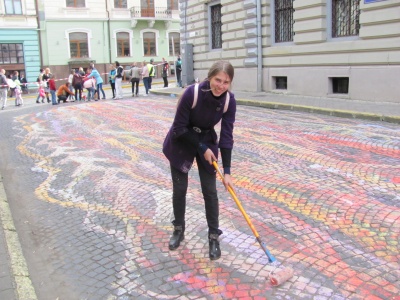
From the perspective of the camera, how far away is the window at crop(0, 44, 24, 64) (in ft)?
107

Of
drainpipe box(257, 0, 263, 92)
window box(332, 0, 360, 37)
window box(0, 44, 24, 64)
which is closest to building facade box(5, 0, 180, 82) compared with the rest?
window box(0, 44, 24, 64)

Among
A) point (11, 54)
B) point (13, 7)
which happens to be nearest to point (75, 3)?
point (13, 7)

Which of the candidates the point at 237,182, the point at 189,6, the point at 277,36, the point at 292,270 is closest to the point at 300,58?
the point at 277,36

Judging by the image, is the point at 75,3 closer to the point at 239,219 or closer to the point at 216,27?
the point at 216,27

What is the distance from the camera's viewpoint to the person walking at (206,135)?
3580mm

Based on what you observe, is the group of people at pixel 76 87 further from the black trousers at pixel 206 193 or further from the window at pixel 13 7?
the black trousers at pixel 206 193

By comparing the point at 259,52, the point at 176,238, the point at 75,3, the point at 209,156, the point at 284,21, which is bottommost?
the point at 176,238

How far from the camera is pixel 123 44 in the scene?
37938 millimetres

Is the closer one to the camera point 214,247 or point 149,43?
point 214,247

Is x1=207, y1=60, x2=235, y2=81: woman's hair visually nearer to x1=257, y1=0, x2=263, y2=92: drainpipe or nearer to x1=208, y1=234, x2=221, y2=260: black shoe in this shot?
x1=208, y1=234, x2=221, y2=260: black shoe

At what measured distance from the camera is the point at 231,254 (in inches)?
156

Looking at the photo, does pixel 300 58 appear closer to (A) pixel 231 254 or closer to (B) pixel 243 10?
(B) pixel 243 10

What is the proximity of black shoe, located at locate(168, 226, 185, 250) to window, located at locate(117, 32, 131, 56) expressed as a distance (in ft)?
116

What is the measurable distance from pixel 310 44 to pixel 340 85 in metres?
1.88
